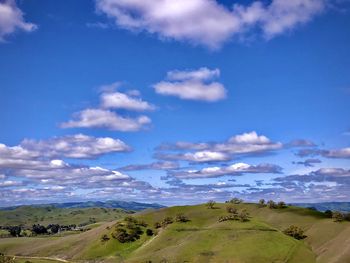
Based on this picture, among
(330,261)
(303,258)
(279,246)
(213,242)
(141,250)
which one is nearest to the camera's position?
(330,261)

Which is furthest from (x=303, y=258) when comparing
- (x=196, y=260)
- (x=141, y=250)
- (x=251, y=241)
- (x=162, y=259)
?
(x=141, y=250)

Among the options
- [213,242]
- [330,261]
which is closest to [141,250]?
[213,242]

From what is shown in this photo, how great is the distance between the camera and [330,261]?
474ft

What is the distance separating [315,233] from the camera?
191875 mm

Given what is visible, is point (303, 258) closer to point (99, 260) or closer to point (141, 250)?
point (141, 250)

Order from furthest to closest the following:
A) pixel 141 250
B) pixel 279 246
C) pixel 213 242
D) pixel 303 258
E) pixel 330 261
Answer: pixel 141 250, pixel 213 242, pixel 279 246, pixel 303 258, pixel 330 261

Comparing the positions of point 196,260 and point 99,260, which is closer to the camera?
point 196,260

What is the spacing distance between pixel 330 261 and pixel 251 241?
36.2 metres

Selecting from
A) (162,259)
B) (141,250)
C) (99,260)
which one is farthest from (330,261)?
(99,260)

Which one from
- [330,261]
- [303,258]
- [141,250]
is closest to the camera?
[330,261]

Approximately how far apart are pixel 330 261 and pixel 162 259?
6097 cm

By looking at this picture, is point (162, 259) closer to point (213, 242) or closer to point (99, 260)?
point (213, 242)

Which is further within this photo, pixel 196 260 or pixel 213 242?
pixel 213 242

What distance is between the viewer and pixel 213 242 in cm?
18412
